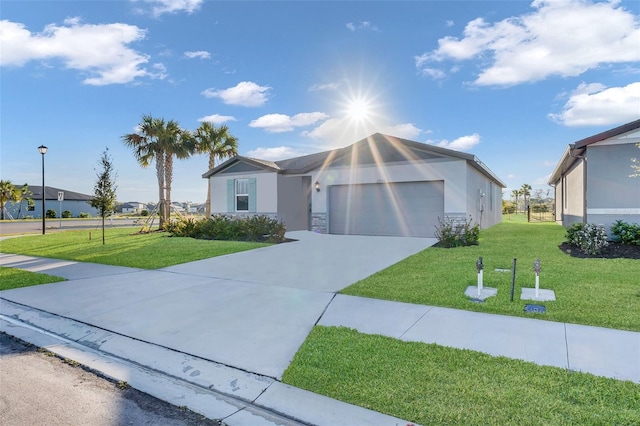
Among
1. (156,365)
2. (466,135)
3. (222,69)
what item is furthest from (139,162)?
(156,365)

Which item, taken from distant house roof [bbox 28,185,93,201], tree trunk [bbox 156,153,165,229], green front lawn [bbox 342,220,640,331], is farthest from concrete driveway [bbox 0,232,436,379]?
distant house roof [bbox 28,185,93,201]

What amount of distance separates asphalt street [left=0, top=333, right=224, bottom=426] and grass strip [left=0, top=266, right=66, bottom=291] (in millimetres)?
4330

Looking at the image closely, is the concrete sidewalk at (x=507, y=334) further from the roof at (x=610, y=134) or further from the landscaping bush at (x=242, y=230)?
the landscaping bush at (x=242, y=230)

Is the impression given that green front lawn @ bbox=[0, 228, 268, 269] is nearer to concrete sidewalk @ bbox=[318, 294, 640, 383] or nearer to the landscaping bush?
the landscaping bush

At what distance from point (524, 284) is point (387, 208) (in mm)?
9208

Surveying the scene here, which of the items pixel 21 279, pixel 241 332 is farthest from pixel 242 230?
pixel 241 332

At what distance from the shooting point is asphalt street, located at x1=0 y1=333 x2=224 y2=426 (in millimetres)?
2785

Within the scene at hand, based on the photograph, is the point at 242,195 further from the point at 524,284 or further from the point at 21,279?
the point at 524,284

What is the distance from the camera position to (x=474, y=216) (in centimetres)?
1605

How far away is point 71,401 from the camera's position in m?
3.07

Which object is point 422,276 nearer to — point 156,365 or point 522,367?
point 522,367

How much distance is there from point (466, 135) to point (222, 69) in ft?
41.7

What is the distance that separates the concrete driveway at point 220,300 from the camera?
13.7 ft

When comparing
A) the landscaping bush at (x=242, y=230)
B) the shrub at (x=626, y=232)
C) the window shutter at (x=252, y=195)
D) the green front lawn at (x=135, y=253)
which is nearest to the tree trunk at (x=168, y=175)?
the landscaping bush at (x=242, y=230)
